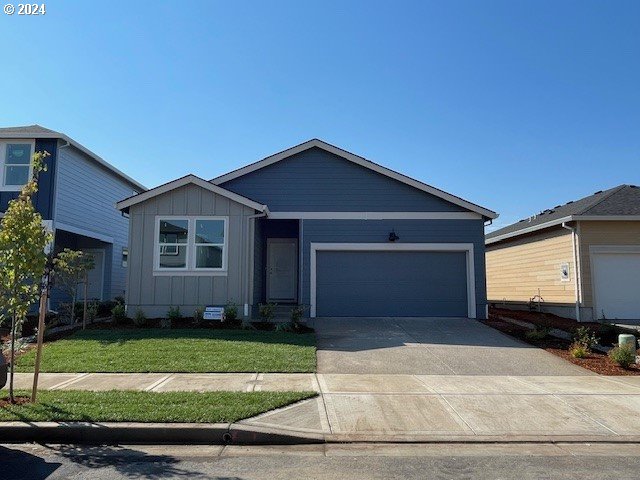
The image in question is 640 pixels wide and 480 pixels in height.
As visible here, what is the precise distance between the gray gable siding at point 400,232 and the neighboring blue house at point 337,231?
3 centimetres

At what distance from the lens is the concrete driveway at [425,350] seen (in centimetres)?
901

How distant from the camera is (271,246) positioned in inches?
675

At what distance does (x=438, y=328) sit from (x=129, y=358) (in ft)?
26.3

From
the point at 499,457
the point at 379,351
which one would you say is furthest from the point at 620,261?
the point at 499,457

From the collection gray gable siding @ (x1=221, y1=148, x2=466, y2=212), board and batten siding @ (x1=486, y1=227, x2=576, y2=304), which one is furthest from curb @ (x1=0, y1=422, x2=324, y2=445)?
board and batten siding @ (x1=486, y1=227, x2=576, y2=304)

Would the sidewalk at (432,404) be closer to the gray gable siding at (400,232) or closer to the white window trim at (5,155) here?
the gray gable siding at (400,232)

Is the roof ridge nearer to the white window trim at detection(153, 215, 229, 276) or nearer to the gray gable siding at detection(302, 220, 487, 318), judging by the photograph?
the gray gable siding at detection(302, 220, 487, 318)

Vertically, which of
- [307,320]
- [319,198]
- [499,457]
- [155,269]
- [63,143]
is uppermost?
[63,143]

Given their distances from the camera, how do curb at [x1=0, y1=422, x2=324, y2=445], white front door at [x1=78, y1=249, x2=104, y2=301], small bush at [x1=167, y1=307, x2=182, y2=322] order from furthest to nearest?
white front door at [x1=78, y1=249, x2=104, y2=301] < small bush at [x1=167, y1=307, x2=182, y2=322] < curb at [x1=0, y1=422, x2=324, y2=445]

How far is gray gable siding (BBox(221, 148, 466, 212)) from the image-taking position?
15.3 m

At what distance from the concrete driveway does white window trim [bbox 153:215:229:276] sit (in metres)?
3.21

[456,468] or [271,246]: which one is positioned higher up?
[271,246]

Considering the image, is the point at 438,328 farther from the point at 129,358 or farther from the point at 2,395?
the point at 2,395

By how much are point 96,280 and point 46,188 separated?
557cm
